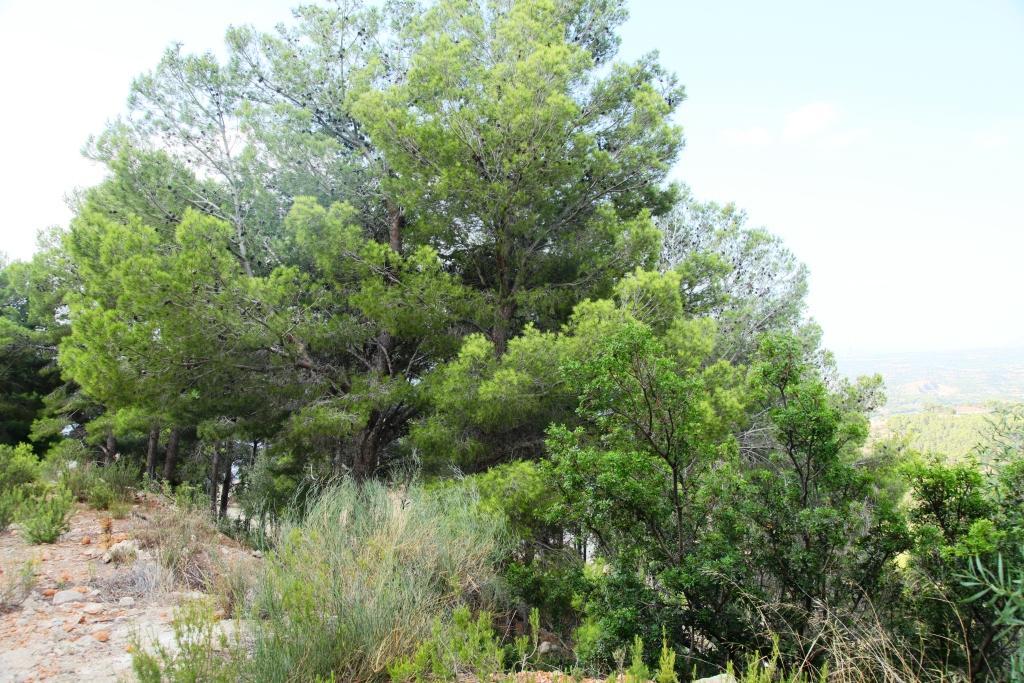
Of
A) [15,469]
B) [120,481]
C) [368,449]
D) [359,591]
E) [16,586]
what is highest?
[368,449]

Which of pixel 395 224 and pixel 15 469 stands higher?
pixel 395 224

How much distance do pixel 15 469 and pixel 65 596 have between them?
4.44 meters

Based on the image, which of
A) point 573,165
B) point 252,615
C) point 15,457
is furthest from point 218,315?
point 252,615

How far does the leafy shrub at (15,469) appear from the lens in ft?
24.5

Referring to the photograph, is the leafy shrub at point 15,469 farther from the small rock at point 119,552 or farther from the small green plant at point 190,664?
the small green plant at point 190,664

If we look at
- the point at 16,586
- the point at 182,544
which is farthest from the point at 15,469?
the point at 16,586

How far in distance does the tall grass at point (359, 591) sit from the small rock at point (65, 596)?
1502 mm

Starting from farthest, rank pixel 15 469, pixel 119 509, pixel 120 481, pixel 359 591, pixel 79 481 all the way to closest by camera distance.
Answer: pixel 120 481, pixel 79 481, pixel 15 469, pixel 119 509, pixel 359 591

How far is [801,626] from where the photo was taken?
3.85 metres

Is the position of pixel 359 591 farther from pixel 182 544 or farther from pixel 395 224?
pixel 395 224

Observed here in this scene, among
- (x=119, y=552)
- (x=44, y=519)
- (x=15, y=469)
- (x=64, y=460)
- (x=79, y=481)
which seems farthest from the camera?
(x=64, y=460)

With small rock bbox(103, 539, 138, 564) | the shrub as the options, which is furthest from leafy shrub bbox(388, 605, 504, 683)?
small rock bbox(103, 539, 138, 564)

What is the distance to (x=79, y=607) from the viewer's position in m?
4.32

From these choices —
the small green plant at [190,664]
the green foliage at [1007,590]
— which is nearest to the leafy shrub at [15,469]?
the small green plant at [190,664]
